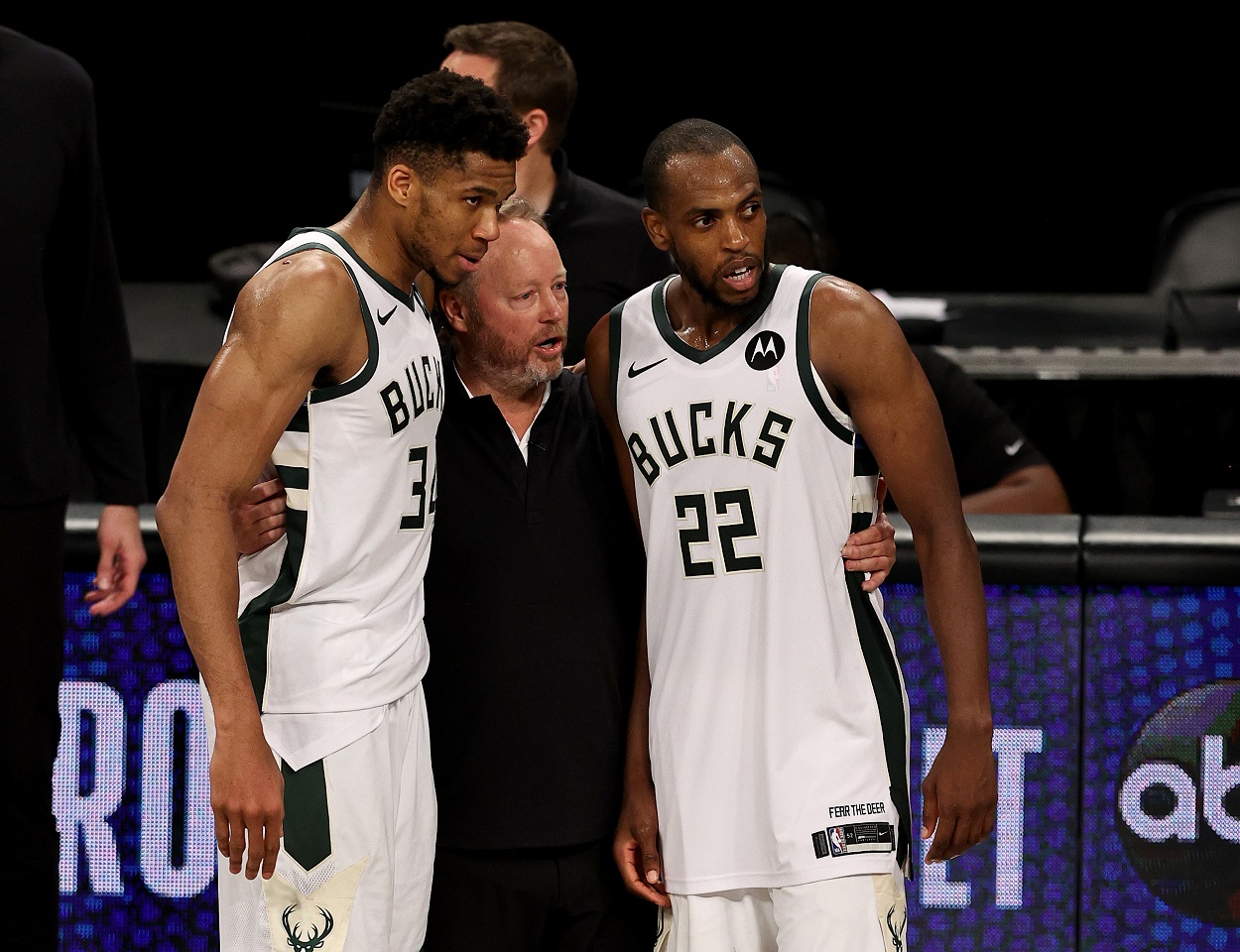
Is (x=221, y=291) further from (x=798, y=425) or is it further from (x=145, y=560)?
(x=798, y=425)

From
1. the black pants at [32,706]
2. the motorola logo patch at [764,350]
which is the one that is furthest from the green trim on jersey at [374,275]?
the black pants at [32,706]

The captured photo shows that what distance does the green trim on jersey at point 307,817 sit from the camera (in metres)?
2.09

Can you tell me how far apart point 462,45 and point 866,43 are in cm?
511

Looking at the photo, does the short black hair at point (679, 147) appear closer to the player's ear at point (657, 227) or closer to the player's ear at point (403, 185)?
the player's ear at point (657, 227)

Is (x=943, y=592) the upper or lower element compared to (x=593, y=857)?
upper

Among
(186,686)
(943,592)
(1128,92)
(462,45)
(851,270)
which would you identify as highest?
(1128,92)

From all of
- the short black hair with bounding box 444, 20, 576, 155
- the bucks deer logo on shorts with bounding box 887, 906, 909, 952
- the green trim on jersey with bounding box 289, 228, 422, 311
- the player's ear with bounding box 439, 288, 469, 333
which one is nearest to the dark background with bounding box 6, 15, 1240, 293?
the short black hair with bounding box 444, 20, 576, 155

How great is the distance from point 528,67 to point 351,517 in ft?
4.98

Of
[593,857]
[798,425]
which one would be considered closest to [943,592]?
[798,425]

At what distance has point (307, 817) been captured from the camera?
209cm

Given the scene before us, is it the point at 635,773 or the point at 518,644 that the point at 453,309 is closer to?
the point at 518,644

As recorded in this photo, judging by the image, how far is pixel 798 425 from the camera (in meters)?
2.19

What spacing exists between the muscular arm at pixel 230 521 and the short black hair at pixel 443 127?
0.89 ft

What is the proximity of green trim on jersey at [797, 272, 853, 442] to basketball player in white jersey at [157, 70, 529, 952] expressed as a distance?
1.47 ft
